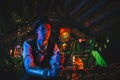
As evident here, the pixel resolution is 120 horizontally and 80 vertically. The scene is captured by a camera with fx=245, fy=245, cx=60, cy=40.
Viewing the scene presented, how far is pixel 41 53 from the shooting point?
2.61 metres

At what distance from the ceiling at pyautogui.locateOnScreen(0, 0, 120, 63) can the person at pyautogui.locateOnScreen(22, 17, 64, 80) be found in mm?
3448

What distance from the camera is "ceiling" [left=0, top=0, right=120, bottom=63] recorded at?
720 cm

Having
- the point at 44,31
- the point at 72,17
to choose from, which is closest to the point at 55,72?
the point at 44,31

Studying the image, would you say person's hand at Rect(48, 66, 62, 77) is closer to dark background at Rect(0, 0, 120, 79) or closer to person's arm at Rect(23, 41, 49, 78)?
person's arm at Rect(23, 41, 49, 78)

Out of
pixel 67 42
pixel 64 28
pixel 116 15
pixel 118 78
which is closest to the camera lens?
pixel 118 78

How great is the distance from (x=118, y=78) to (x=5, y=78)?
2.51 m

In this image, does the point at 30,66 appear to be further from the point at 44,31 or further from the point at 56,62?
the point at 44,31

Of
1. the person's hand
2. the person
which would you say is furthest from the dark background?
the person's hand

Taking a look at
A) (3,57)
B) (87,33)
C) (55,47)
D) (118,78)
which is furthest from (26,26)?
(55,47)

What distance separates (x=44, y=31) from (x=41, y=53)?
237 millimetres

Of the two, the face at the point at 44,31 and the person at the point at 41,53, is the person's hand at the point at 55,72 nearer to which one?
the person at the point at 41,53

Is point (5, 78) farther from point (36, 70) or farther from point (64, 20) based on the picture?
point (64, 20)

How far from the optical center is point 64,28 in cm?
1144

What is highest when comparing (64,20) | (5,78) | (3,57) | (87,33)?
(64,20)
